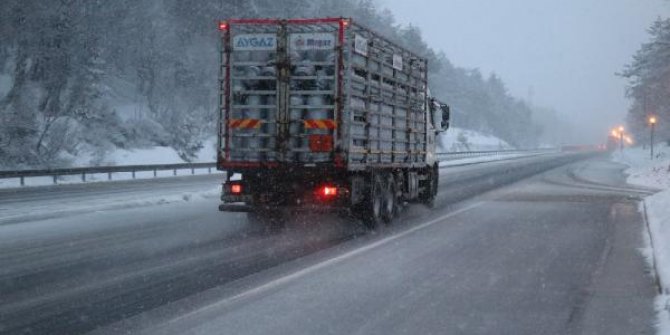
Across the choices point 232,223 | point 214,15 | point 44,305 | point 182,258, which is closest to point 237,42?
point 232,223

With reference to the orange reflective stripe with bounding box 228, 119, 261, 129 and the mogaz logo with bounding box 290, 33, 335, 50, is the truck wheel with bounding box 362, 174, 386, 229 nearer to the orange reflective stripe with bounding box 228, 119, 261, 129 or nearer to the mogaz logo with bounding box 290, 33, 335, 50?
the orange reflective stripe with bounding box 228, 119, 261, 129

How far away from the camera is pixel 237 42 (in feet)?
43.1

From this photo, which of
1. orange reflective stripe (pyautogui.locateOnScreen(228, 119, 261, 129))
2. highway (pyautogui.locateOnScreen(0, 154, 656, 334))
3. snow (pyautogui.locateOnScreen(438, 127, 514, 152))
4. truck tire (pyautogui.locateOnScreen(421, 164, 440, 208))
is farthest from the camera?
snow (pyautogui.locateOnScreen(438, 127, 514, 152))

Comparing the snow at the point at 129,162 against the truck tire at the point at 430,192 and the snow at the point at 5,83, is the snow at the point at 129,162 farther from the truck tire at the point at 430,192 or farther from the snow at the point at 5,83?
the truck tire at the point at 430,192

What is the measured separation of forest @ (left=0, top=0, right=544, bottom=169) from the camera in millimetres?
33500

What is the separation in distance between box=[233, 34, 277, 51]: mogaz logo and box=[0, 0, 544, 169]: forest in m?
21.0

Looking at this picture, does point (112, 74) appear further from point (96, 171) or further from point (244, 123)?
point (244, 123)

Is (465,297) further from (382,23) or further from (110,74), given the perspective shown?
(382,23)

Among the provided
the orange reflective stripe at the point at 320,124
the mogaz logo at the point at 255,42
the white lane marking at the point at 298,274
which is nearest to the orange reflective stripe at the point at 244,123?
the orange reflective stripe at the point at 320,124

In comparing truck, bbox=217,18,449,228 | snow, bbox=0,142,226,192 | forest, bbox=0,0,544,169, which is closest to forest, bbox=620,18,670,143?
forest, bbox=0,0,544,169

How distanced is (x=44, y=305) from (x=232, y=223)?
24.9 ft

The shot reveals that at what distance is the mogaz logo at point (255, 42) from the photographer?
13.0m

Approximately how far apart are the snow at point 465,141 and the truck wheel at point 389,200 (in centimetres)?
6046

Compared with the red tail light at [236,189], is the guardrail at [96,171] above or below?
below
